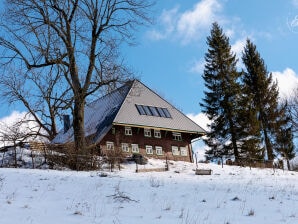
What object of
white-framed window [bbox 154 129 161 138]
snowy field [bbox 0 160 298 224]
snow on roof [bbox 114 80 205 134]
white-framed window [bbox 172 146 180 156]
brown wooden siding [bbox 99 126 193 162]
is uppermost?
snow on roof [bbox 114 80 205 134]

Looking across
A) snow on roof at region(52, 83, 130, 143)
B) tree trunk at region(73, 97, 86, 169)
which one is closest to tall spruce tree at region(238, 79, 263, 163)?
snow on roof at region(52, 83, 130, 143)

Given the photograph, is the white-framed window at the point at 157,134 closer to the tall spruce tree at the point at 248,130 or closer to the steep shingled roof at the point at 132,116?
the steep shingled roof at the point at 132,116

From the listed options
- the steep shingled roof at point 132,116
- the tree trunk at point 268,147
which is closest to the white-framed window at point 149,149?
the steep shingled roof at point 132,116

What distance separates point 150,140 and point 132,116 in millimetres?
2823

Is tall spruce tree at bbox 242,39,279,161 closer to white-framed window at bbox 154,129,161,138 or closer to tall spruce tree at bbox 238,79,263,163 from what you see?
tall spruce tree at bbox 238,79,263,163

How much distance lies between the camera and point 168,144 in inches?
1431

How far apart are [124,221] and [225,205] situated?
3462 mm

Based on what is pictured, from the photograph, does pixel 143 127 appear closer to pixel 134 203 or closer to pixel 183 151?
pixel 183 151

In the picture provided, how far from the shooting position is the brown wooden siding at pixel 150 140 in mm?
33812

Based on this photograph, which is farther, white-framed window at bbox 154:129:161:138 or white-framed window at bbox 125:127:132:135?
white-framed window at bbox 154:129:161:138

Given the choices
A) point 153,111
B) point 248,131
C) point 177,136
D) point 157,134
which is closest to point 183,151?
point 177,136

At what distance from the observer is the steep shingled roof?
3362 centimetres

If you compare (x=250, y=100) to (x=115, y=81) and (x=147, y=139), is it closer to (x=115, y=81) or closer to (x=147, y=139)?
(x=147, y=139)

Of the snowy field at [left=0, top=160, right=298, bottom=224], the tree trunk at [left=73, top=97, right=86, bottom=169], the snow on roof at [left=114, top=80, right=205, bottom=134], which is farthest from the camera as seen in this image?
the snow on roof at [left=114, top=80, right=205, bottom=134]
